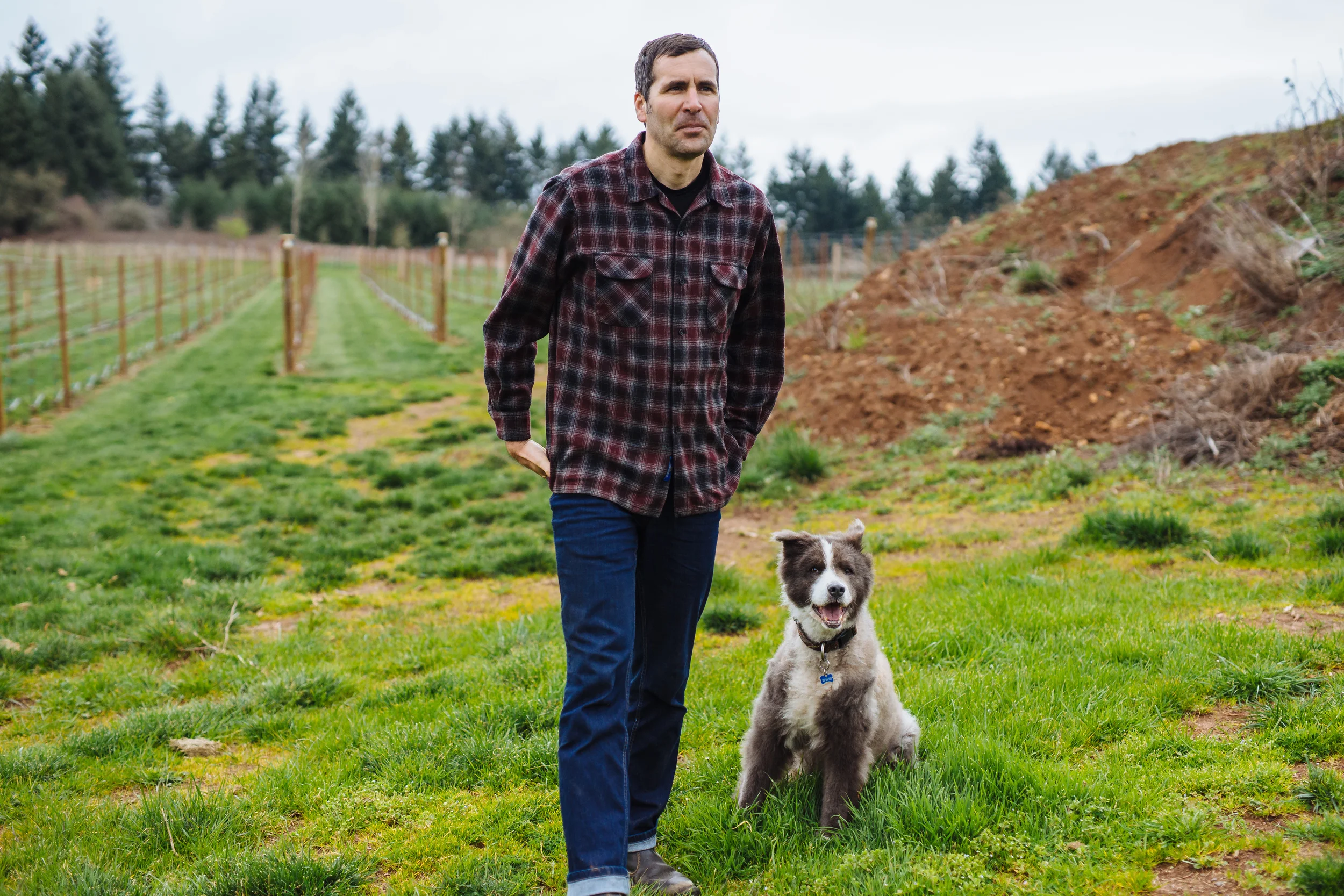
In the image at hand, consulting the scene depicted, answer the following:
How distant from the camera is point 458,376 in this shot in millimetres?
17688

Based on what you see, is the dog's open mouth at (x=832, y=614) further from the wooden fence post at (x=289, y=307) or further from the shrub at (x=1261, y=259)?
the wooden fence post at (x=289, y=307)

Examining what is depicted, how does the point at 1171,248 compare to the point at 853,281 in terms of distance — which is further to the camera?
the point at 853,281

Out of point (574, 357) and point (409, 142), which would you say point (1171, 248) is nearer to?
point (574, 357)

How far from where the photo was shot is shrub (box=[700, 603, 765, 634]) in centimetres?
589

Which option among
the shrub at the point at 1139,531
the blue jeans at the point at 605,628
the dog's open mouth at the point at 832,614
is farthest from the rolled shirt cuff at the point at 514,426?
the shrub at the point at 1139,531

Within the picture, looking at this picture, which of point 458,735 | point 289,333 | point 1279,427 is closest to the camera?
point 458,735

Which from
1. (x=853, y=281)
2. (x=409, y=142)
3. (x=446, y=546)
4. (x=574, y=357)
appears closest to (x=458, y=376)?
(x=853, y=281)

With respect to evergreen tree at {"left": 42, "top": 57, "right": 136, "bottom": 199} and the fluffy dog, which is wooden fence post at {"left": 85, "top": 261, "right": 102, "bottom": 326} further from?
evergreen tree at {"left": 42, "top": 57, "right": 136, "bottom": 199}

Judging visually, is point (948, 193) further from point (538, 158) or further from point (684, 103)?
point (684, 103)

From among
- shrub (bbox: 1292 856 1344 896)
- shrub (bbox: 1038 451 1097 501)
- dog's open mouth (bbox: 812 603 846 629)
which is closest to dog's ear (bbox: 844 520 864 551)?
dog's open mouth (bbox: 812 603 846 629)

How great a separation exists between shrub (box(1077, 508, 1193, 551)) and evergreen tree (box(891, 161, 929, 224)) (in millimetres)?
67104

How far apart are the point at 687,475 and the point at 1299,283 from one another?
31.2 feet

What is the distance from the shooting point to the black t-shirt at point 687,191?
9.94ft

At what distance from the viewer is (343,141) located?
94875 mm
